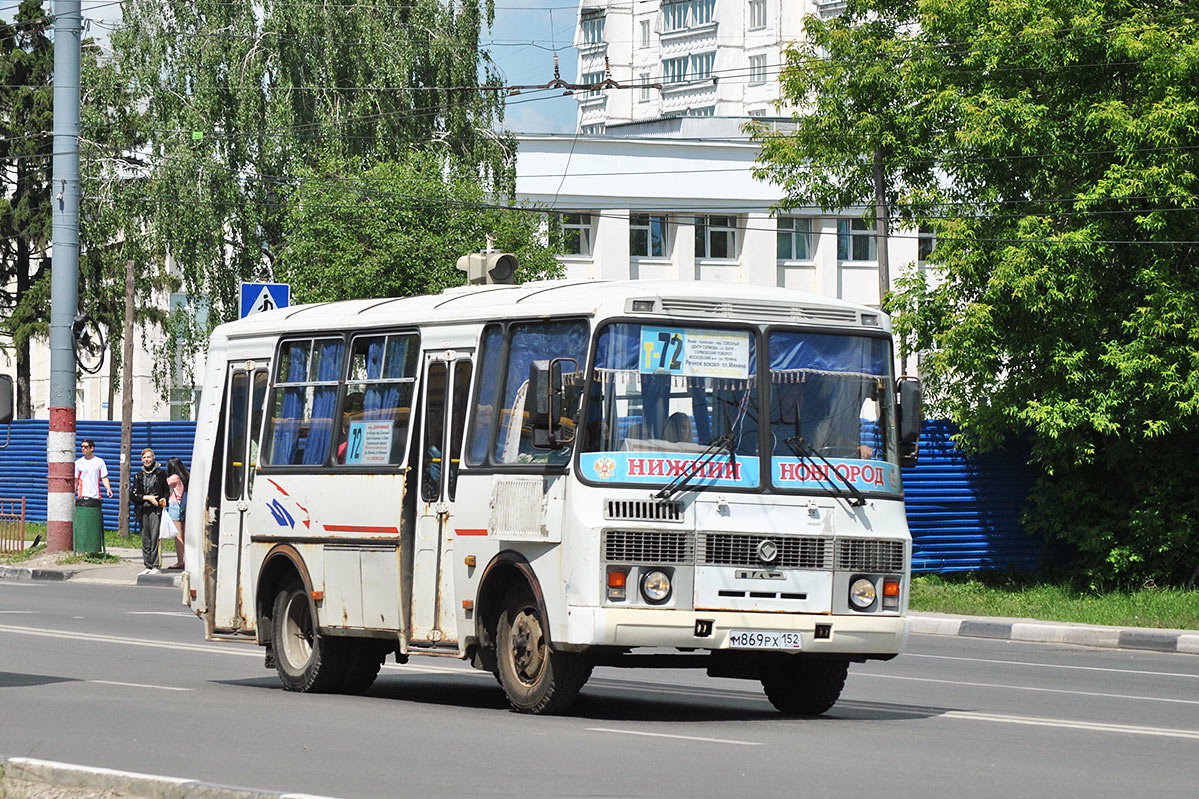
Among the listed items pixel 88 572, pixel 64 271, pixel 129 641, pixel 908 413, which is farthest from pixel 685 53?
pixel 908 413

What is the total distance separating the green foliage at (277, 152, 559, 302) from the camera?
47.2 metres

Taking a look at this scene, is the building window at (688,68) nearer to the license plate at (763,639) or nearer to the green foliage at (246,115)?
the green foliage at (246,115)

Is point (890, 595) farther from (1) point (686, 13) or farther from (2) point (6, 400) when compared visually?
(1) point (686, 13)

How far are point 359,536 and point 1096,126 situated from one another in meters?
16.9

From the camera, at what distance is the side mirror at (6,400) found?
42.5 feet

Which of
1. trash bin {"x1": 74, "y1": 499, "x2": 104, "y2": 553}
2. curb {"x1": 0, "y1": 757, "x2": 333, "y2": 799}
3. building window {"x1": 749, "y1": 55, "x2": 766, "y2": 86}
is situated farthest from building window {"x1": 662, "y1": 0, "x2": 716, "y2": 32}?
curb {"x1": 0, "y1": 757, "x2": 333, "y2": 799}

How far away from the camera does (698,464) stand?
12.6 m

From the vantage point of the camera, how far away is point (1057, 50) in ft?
94.7

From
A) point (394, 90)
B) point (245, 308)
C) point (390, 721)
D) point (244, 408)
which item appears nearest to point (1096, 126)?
point (245, 308)

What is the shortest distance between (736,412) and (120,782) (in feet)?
17.4

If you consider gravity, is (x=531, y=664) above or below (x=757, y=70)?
below

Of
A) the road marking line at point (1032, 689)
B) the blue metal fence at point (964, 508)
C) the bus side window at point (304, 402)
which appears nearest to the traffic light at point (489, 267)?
the bus side window at point (304, 402)

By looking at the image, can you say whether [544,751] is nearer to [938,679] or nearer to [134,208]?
[938,679]

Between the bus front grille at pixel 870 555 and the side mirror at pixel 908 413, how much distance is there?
68cm
